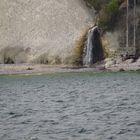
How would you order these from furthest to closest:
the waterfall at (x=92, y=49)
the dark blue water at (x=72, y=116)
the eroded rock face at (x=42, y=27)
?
the eroded rock face at (x=42, y=27) → the waterfall at (x=92, y=49) → the dark blue water at (x=72, y=116)

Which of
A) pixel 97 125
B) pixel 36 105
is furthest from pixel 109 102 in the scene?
pixel 97 125

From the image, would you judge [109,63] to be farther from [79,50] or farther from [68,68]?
[79,50]

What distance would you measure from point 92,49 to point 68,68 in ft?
23.5

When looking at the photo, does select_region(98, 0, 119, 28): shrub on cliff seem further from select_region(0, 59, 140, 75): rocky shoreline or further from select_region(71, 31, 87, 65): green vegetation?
select_region(0, 59, 140, 75): rocky shoreline

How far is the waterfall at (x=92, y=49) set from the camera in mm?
89562

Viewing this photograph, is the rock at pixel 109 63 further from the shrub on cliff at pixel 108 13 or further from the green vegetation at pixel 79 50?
the shrub on cliff at pixel 108 13

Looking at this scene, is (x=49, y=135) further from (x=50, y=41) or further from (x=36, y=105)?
(x=50, y=41)

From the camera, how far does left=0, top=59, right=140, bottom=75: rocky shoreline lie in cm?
8088

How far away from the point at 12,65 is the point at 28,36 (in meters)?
9.02

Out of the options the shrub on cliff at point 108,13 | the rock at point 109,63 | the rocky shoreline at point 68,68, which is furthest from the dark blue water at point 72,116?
the shrub on cliff at point 108,13

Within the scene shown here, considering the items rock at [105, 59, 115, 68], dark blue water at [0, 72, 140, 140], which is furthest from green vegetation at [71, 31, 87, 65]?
dark blue water at [0, 72, 140, 140]

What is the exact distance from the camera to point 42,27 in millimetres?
97812

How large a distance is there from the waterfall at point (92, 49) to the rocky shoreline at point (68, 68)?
224cm

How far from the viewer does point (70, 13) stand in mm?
95625
